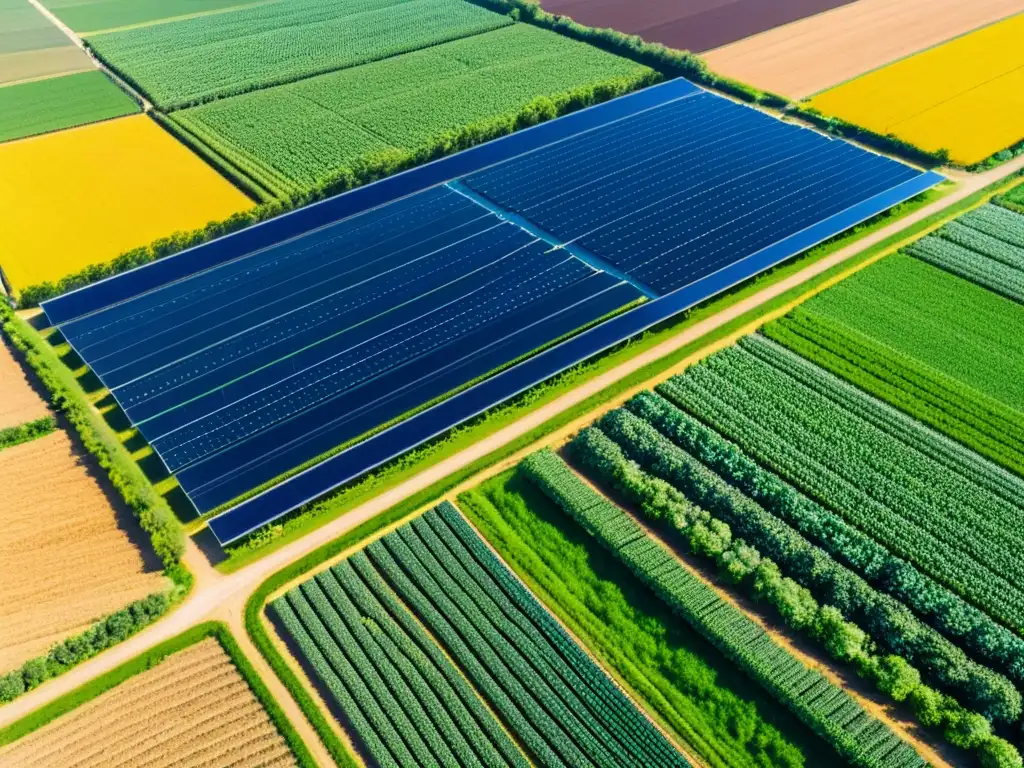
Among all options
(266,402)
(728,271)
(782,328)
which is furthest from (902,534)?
(266,402)

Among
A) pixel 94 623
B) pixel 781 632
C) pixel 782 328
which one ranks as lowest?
pixel 94 623

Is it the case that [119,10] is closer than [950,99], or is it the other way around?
[950,99]

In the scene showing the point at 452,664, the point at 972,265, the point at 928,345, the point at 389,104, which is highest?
the point at 389,104

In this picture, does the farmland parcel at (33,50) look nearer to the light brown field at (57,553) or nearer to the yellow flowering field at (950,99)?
the light brown field at (57,553)

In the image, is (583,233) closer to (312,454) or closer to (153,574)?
(312,454)

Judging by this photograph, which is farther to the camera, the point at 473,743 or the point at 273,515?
the point at 273,515

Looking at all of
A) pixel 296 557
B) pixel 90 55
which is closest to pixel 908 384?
pixel 296 557

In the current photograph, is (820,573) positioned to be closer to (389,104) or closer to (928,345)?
(928,345)

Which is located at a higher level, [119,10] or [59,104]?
[119,10]
